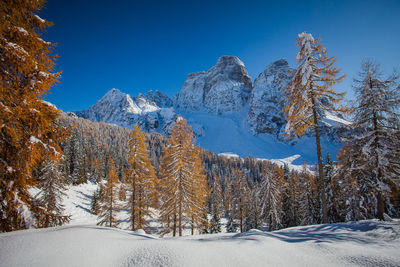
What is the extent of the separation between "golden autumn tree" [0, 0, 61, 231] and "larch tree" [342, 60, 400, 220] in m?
15.4

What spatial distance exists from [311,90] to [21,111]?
13.1 metres

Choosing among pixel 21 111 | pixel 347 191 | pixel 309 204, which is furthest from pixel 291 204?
pixel 21 111

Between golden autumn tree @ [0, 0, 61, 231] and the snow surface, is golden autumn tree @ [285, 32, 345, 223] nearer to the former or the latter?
the snow surface

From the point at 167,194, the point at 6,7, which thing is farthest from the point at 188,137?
the point at 6,7

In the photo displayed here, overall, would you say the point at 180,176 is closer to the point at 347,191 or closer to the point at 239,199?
the point at 239,199

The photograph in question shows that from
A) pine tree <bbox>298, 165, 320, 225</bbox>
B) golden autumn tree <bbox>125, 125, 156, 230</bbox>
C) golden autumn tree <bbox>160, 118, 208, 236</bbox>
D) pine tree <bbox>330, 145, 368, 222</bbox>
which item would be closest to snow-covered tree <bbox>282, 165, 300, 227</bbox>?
pine tree <bbox>298, 165, 320, 225</bbox>

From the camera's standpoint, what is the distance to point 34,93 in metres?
5.33

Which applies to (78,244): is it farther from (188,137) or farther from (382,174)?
(382,174)

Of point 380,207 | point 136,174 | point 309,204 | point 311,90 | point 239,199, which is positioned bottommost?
point 309,204

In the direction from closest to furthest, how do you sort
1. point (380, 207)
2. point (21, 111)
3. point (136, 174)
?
point (21, 111) < point (380, 207) < point (136, 174)

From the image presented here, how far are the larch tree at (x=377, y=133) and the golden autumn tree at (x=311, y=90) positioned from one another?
2449mm

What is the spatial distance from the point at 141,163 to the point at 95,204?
93.0ft

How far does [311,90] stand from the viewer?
10625mm

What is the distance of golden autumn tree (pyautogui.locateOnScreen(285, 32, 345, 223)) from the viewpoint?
1053cm
